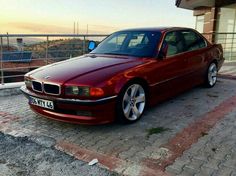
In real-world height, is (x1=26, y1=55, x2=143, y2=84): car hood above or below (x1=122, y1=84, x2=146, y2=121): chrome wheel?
above

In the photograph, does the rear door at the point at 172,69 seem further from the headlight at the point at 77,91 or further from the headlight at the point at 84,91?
the headlight at the point at 77,91

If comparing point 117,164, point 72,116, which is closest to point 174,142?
point 117,164

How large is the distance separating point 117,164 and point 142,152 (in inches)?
16.1

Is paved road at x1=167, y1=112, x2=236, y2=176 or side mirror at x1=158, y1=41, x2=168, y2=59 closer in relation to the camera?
paved road at x1=167, y1=112, x2=236, y2=176

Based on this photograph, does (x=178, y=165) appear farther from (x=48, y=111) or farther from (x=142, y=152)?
(x=48, y=111)

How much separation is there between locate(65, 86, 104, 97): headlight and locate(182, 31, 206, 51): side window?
2561mm

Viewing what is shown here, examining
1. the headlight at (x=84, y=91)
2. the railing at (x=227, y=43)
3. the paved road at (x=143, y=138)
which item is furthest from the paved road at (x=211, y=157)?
the railing at (x=227, y=43)

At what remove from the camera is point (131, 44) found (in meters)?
5.10

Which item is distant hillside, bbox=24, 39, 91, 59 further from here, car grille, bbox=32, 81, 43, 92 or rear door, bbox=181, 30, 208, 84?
car grille, bbox=32, 81, 43, 92

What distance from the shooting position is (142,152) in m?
3.31

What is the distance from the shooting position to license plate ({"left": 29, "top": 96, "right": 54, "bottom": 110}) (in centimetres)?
391

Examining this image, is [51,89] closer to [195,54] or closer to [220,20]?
[195,54]

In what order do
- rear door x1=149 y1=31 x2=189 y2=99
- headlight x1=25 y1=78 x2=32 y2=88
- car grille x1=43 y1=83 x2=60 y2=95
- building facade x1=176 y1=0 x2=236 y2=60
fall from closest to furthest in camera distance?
1. car grille x1=43 y1=83 x2=60 y2=95
2. headlight x1=25 y1=78 x2=32 y2=88
3. rear door x1=149 y1=31 x2=189 y2=99
4. building facade x1=176 y1=0 x2=236 y2=60

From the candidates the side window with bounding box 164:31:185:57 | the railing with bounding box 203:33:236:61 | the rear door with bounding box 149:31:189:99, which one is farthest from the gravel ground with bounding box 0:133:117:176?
the railing with bounding box 203:33:236:61
